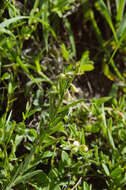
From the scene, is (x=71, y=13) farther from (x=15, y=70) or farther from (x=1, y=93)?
(x=1, y=93)

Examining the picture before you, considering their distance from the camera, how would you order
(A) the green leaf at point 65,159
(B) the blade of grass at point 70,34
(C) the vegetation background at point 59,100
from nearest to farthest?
(C) the vegetation background at point 59,100 < (A) the green leaf at point 65,159 < (B) the blade of grass at point 70,34

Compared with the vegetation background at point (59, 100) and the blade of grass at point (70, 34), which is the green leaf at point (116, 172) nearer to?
the vegetation background at point (59, 100)

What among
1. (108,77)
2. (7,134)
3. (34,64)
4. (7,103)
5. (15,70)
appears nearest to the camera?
(7,134)

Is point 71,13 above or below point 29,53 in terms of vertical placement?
above

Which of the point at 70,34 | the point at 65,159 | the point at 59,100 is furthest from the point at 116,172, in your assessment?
the point at 70,34

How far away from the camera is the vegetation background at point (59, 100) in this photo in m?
1.49

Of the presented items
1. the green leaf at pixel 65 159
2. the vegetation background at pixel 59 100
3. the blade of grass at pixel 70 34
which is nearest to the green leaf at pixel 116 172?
the vegetation background at pixel 59 100

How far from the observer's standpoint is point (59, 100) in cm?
138

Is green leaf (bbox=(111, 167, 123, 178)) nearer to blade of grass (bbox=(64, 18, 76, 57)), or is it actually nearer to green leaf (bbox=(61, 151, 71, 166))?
green leaf (bbox=(61, 151, 71, 166))

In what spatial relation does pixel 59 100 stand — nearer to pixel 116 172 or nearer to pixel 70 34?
pixel 116 172

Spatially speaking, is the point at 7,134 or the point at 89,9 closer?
the point at 7,134

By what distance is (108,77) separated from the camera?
240cm

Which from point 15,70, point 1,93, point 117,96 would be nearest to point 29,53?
point 15,70

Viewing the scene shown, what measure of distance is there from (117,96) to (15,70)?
1003 mm
